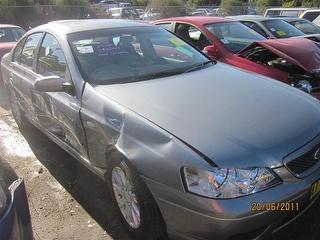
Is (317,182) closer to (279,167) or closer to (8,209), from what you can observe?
(279,167)

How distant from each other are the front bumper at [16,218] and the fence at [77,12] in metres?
22.5

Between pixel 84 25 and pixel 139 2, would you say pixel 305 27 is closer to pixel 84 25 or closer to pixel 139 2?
pixel 84 25

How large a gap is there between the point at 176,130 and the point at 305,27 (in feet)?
28.5

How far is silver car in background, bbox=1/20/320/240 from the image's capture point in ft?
8.34

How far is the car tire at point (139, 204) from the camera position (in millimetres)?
2867

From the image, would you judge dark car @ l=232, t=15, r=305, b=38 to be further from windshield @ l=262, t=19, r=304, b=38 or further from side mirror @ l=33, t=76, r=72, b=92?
side mirror @ l=33, t=76, r=72, b=92

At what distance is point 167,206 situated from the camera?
8.84 ft

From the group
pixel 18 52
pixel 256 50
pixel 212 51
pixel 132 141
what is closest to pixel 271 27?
pixel 212 51

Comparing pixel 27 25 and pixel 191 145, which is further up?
pixel 191 145

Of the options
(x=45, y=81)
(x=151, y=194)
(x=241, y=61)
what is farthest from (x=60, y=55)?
(x=241, y=61)

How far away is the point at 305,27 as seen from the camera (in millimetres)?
10414

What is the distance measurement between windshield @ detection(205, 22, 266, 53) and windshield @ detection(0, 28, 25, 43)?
5.46 metres

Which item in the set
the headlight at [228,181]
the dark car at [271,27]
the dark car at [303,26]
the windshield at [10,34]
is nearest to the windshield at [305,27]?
the dark car at [303,26]

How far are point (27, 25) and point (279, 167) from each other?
76.7 ft
